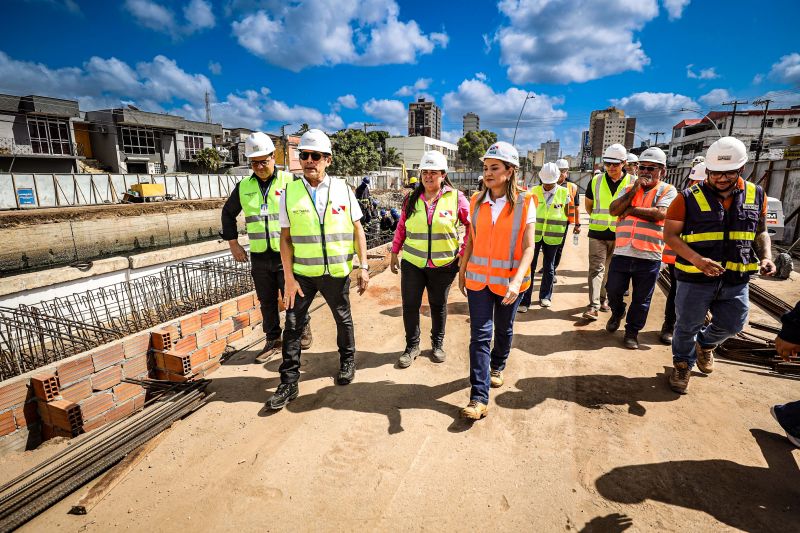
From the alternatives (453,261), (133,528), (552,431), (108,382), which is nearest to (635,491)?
(552,431)

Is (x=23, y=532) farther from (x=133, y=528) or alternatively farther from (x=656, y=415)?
(x=656, y=415)

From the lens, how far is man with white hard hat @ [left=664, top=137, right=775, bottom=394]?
123 inches

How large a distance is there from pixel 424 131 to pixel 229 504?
141m

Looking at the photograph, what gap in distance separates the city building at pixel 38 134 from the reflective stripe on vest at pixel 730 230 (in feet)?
132

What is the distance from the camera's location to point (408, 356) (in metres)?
4.07

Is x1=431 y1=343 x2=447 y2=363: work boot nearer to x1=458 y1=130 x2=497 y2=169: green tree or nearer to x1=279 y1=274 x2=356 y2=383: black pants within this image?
x1=279 y1=274 x2=356 y2=383: black pants

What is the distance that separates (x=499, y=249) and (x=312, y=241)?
59.7 inches

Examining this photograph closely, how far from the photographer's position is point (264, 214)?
4148 mm

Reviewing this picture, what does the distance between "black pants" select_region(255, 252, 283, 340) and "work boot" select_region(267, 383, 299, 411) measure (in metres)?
1.07

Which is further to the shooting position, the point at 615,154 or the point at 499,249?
the point at 615,154

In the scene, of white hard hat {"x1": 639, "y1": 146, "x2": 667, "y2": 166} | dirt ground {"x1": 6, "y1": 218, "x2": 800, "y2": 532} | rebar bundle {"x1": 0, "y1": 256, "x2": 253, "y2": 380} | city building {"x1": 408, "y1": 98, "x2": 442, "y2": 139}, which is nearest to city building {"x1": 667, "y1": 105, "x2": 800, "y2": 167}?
white hard hat {"x1": 639, "y1": 146, "x2": 667, "y2": 166}

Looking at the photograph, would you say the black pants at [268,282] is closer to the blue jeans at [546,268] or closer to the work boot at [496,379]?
the work boot at [496,379]

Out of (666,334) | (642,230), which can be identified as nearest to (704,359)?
(666,334)

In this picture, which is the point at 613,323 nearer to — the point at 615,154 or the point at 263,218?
the point at 615,154
